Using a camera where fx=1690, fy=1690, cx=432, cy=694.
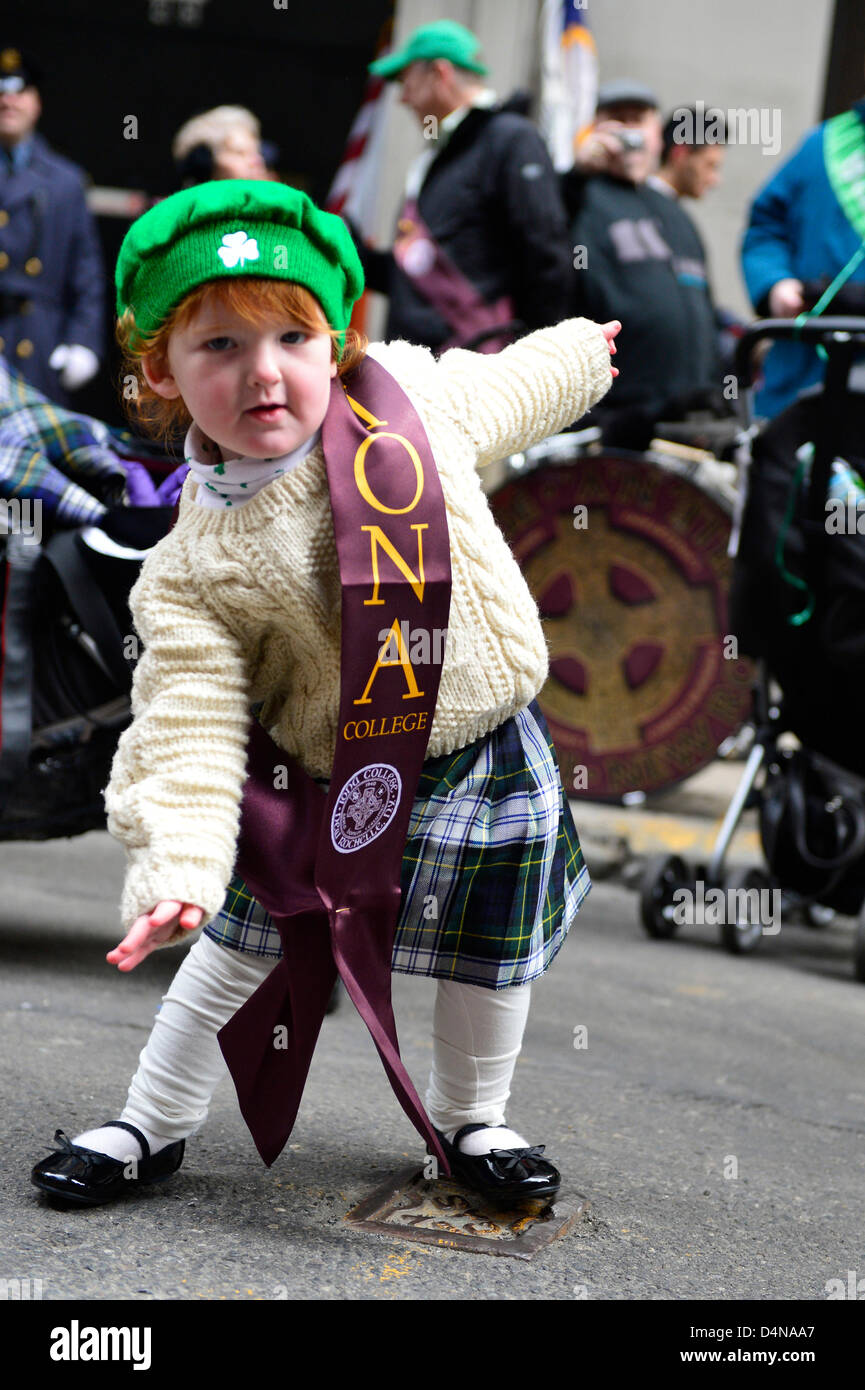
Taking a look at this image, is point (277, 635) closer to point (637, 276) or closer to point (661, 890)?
point (661, 890)

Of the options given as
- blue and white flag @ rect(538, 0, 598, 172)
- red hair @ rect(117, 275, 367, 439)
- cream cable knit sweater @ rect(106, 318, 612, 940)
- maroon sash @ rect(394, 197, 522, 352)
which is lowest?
cream cable knit sweater @ rect(106, 318, 612, 940)

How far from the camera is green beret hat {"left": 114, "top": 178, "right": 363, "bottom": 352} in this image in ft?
6.42

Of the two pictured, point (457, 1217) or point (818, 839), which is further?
point (818, 839)

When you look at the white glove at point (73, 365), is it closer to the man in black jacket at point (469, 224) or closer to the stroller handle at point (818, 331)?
the man in black jacket at point (469, 224)

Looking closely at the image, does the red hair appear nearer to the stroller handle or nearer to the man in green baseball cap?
the stroller handle

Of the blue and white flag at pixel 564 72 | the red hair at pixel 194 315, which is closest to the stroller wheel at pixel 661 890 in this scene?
the red hair at pixel 194 315

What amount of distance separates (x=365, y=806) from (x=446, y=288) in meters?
3.36

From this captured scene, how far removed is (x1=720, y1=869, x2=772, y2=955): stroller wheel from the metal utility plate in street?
6.19 ft

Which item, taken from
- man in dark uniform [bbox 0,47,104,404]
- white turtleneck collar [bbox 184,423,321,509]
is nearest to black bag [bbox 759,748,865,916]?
white turtleneck collar [bbox 184,423,321,509]

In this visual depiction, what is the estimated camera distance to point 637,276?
5.66m

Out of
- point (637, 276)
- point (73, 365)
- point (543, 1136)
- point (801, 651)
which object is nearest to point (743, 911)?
point (801, 651)

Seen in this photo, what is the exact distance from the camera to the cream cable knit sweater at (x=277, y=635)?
2.02m

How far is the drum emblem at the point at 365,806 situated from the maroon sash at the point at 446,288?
3.23 meters

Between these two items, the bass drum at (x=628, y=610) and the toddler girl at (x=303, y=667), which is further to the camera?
the bass drum at (x=628, y=610)
